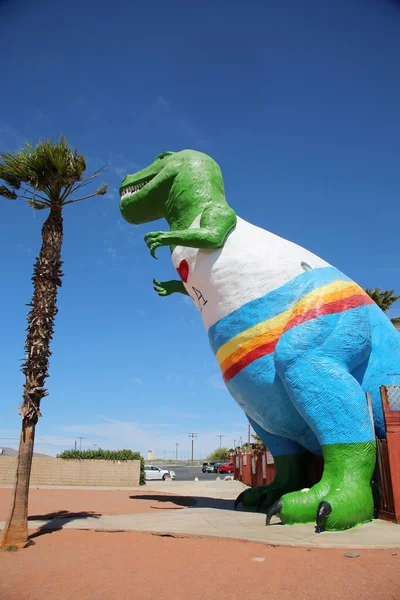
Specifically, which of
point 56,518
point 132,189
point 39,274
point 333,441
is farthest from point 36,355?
point 333,441

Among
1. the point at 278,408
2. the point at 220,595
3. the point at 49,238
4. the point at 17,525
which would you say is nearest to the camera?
the point at 220,595

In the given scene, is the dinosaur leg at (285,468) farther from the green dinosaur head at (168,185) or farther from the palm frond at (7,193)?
the palm frond at (7,193)

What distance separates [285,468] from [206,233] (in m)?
3.86

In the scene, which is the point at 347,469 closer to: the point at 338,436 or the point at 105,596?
the point at 338,436

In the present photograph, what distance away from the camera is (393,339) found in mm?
6398

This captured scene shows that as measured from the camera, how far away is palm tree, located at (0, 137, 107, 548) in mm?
5457

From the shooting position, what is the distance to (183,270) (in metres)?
7.15

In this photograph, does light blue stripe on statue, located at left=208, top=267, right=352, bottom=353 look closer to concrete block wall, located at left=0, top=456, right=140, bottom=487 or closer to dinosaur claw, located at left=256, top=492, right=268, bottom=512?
dinosaur claw, located at left=256, top=492, right=268, bottom=512

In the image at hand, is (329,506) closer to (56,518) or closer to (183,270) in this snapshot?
(183,270)

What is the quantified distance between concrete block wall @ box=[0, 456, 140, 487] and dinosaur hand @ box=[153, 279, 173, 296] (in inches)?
533

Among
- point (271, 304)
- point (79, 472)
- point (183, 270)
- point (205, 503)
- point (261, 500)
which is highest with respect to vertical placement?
point (183, 270)

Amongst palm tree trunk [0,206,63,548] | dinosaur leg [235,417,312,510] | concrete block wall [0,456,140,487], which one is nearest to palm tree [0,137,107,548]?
palm tree trunk [0,206,63,548]

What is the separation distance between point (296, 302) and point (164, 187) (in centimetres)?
304

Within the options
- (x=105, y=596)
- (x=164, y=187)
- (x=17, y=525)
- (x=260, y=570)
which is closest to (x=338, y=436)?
(x=260, y=570)
